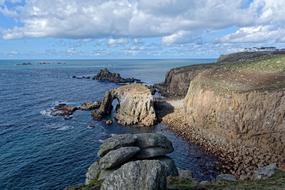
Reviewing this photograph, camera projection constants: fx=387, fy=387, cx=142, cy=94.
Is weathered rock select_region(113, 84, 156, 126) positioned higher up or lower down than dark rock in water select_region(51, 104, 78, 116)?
higher up

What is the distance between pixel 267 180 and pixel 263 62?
48.1 metres

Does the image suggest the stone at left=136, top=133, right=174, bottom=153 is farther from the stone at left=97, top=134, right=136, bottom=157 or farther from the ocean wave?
the ocean wave

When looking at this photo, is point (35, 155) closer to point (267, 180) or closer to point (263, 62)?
point (267, 180)

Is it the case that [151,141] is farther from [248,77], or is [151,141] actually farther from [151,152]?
[248,77]

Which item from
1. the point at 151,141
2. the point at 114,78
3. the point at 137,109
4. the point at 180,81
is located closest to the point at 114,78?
the point at 114,78

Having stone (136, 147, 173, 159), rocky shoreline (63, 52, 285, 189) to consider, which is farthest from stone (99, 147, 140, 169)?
stone (136, 147, 173, 159)

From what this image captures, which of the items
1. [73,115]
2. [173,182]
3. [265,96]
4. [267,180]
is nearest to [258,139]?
[265,96]

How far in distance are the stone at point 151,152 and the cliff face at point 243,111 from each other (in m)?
15.5

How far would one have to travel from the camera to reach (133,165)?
2681 cm

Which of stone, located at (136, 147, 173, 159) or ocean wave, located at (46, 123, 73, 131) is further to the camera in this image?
ocean wave, located at (46, 123, 73, 131)

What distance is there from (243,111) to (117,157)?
1211 inches

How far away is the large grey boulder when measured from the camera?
26.2 metres

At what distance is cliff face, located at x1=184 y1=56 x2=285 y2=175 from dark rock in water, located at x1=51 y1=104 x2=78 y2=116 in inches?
1265

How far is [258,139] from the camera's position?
60031 mm
